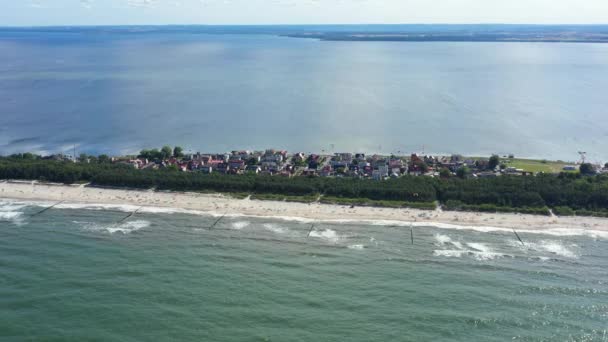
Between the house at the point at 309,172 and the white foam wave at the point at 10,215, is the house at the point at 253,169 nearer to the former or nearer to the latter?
the house at the point at 309,172

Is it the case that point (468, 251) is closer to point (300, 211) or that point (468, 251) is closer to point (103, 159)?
point (300, 211)

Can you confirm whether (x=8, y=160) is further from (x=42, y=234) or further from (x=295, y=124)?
(x=295, y=124)

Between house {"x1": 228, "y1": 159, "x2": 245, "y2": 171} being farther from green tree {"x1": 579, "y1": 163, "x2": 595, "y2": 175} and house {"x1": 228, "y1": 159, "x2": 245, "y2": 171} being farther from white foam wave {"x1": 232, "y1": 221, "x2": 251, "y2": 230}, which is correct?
green tree {"x1": 579, "y1": 163, "x2": 595, "y2": 175}

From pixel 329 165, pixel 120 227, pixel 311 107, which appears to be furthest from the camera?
pixel 311 107

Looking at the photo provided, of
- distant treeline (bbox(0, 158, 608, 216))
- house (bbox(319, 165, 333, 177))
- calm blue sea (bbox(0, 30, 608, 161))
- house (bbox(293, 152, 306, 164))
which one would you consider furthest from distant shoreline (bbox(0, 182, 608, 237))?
calm blue sea (bbox(0, 30, 608, 161))

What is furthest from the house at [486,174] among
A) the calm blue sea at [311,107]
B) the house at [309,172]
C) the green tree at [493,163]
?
the house at [309,172]

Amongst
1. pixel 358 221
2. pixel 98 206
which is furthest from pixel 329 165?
pixel 98 206

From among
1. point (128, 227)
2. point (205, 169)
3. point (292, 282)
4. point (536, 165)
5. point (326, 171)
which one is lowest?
point (292, 282)

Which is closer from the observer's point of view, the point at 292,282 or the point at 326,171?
the point at 292,282
